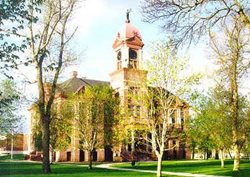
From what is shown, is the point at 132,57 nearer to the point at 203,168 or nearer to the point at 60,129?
the point at 60,129

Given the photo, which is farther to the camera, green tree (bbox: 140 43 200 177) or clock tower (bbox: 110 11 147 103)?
clock tower (bbox: 110 11 147 103)

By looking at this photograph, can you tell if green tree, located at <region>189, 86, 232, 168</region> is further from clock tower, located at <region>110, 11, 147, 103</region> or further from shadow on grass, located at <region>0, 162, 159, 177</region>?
clock tower, located at <region>110, 11, 147, 103</region>

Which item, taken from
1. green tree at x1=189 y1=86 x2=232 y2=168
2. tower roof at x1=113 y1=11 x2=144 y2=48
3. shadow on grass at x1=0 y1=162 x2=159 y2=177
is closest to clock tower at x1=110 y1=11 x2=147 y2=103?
tower roof at x1=113 y1=11 x2=144 y2=48

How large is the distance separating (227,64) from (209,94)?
17.9 feet

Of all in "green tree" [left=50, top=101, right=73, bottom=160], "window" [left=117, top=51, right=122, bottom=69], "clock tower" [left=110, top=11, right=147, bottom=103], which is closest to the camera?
"green tree" [left=50, top=101, right=73, bottom=160]

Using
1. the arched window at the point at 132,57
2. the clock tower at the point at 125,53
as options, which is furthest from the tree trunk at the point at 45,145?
the arched window at the point at 132,57

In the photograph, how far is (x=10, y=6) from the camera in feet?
29.6

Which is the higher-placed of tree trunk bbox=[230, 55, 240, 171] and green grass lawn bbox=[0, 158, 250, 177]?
tree trunk bbox=[230, 55, 240, 171]

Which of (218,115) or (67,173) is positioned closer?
(67,173)

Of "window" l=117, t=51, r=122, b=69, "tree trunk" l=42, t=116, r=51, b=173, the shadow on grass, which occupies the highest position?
"window" l=117, t=51, r=122, b=69

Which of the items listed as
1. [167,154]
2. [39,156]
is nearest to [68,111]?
[39,156]

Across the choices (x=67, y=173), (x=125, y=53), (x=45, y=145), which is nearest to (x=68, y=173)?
(x=67, y=173)

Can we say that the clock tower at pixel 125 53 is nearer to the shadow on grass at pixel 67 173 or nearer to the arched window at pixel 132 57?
the arched window at pixel 132 57

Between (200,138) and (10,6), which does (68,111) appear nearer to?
(200,138)
